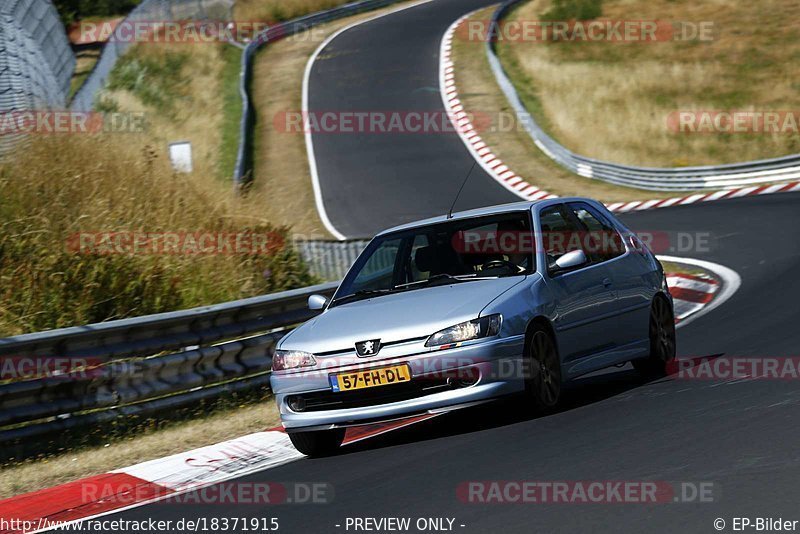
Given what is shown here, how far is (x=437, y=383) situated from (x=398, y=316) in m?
0.51

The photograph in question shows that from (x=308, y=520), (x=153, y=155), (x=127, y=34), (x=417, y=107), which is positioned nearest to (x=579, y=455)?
(x=308, y=520)

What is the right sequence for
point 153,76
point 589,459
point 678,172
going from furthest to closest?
point 153,76, point 678,172, point 589,459

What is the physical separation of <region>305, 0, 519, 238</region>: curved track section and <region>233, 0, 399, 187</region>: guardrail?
2.00 m

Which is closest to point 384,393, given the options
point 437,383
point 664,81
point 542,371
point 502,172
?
point 437,383

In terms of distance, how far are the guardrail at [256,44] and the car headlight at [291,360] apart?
22505mm

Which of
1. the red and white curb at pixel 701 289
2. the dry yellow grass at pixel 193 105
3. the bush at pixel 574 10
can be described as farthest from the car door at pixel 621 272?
the bush at pixel 574 10

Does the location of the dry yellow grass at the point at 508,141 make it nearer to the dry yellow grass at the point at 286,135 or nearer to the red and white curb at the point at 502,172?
the red and white curb at the point at 502,172

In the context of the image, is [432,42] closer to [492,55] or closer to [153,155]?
[492,55]

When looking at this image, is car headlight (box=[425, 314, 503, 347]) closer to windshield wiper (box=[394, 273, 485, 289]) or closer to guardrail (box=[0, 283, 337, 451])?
windshield wiper (box=[394, 273, 485, 289])

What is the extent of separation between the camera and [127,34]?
4269 cm

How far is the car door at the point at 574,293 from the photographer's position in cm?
835

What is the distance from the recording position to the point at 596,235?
9367 millimetres

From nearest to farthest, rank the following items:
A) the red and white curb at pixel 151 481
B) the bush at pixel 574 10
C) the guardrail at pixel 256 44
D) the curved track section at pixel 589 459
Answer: the curved track section at pixel 589 459
the red and white curb at pixel 151 481
the guardrail at pixel 256 44
the bush at pixel 574 10

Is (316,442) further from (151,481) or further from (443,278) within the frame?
(443,278)
